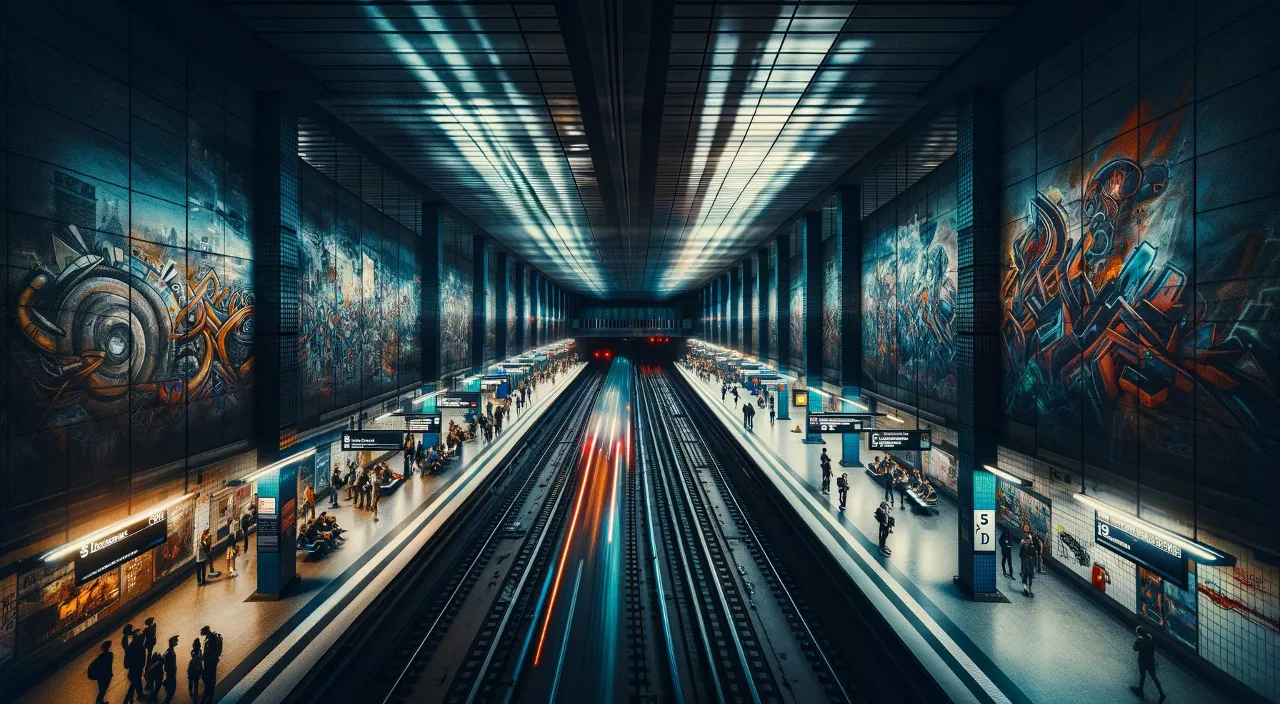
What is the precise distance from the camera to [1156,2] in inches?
291

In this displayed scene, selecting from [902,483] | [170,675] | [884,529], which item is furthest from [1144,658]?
[170,675]

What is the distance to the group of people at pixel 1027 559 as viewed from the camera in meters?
9.98

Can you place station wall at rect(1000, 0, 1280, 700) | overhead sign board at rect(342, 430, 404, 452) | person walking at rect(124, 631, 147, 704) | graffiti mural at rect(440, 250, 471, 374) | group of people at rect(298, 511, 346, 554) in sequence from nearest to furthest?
station wall at rect(1000, 0, 1280, 700) < person walking at rect(124, 631, 147, 704) < overhead sign board at rect(342, 430, 404, 452) < group of people at rect(298, 511, 346, 554) < graffiti mural at rect(440, 250, 471, 374)

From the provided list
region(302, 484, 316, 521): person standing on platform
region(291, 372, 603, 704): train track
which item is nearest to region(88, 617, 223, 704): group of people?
region(291, 372, 603, 704): train track

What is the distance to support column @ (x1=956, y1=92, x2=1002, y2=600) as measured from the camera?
10.4 metres

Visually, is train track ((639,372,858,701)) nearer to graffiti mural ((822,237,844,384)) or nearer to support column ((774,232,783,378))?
graffiti mural ((822,237,844,384))

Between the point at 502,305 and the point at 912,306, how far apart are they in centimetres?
2405

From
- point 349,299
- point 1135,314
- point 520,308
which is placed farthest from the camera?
point 520,308

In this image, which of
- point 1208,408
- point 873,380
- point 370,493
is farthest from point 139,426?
point 873,380

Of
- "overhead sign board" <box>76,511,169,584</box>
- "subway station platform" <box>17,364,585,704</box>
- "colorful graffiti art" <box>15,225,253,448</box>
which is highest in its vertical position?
"colorful graffiti art" <box>15,225,253,448</box>

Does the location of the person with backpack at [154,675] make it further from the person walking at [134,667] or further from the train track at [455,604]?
the train track at [455,604]

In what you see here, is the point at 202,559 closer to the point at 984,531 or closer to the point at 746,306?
the point at 984,531

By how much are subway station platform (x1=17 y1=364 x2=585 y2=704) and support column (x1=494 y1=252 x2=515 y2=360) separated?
61.1 feet

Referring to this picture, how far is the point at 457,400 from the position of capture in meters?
18.9
